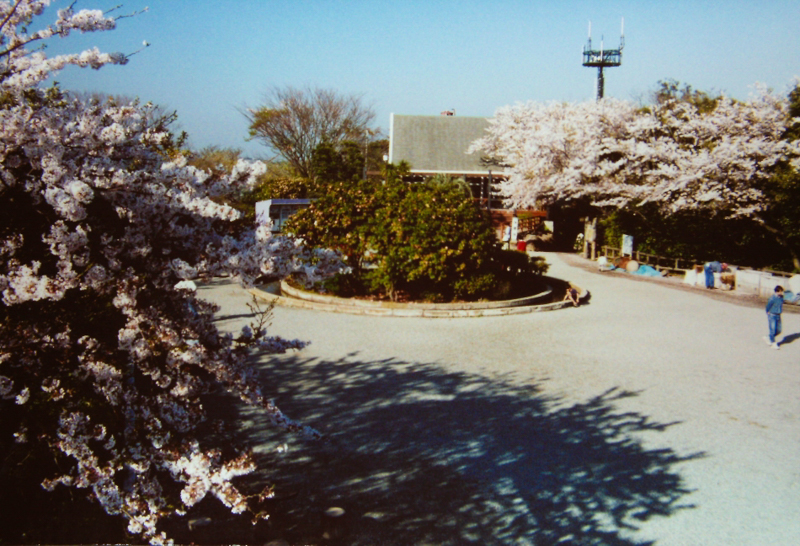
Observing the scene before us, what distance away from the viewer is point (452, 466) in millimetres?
5863

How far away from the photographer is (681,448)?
255 inches

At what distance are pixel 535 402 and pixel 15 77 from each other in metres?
6.54

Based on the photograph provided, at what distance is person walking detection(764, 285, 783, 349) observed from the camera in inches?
428

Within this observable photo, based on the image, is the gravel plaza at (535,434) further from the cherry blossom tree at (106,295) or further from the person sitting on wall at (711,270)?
the person sitting on wall at (711,270)

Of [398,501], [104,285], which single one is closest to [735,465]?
[398,501]

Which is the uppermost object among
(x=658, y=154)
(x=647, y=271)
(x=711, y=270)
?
(x=658, y=154)

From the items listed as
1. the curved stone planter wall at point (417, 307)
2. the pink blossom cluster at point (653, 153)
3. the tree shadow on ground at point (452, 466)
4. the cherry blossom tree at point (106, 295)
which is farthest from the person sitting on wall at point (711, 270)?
the cherry blossom tree at point (106, 295)

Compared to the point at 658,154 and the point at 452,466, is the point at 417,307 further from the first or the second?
the point at 658,154

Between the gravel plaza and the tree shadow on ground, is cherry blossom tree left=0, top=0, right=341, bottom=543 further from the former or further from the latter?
the tree shadow on ground

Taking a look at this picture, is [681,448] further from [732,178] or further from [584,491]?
[732,178]

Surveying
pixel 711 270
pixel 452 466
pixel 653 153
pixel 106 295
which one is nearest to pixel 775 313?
pixel 711 270

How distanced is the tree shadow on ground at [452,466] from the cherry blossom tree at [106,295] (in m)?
1.10

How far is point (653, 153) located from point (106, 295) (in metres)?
22.5

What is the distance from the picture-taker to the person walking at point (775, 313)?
10.9m
